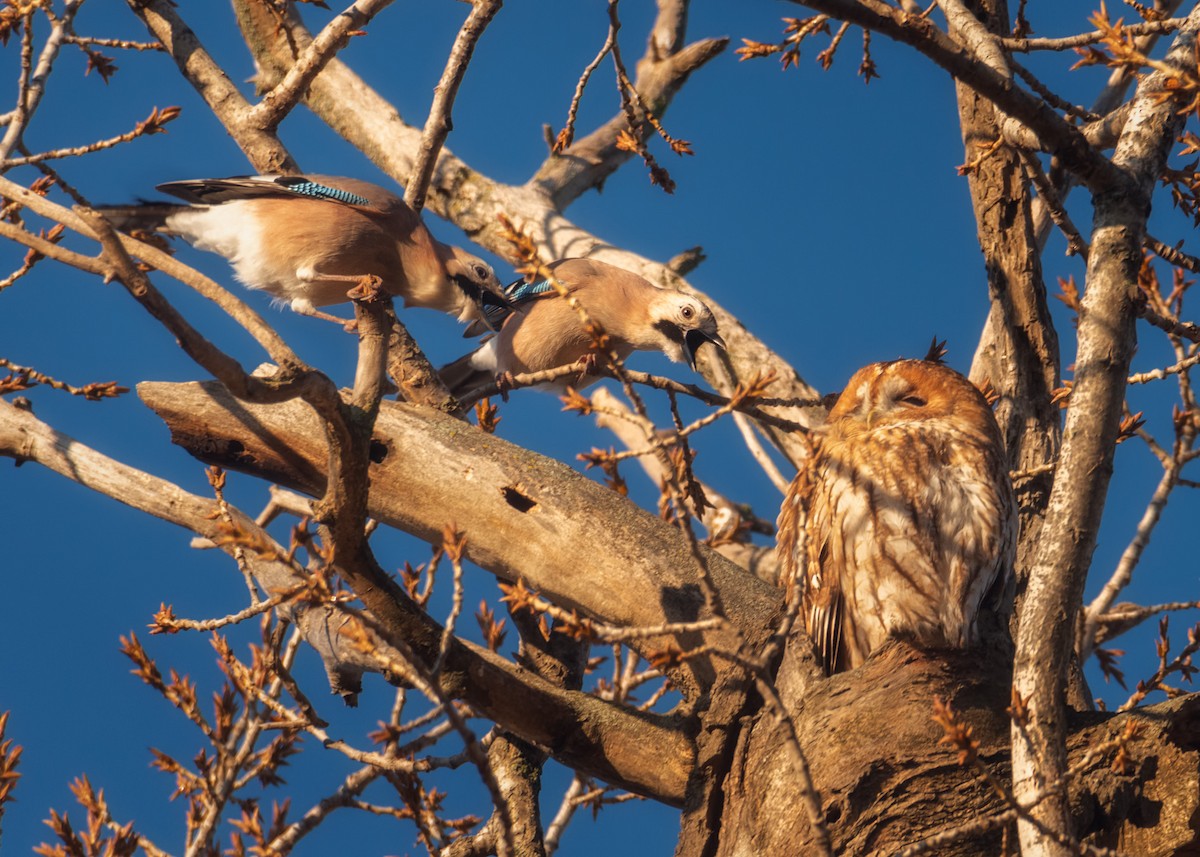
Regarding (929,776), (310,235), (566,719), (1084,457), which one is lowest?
(929,776)

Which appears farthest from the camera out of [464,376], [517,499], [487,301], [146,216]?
[464,376]

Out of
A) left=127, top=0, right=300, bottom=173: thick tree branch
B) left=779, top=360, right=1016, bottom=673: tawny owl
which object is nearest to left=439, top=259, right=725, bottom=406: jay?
left=127, top=0, right=300, bottom=173: thick tree branch

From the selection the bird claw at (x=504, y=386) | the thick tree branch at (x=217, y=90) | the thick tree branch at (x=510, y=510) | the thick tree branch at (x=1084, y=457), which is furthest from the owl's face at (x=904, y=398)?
the thick tree branch at (x=217, y=90)

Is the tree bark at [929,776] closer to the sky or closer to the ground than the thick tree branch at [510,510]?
closer to the ground

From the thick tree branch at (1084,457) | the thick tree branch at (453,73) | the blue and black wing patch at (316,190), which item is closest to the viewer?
the thick tree branch at (1084,457)

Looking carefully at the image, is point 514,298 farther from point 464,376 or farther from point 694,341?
point 694,341

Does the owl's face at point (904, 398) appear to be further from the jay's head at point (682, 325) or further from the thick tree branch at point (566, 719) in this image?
the jay's head at point (682, 325)

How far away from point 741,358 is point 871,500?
1.94m

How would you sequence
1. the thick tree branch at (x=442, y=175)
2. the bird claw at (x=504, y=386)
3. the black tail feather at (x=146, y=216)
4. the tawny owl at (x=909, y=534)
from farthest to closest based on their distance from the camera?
the thick tree branch at (x=442, y=175), the black tail feather at (x=146, y=216), the bird claw at (x=504, y=386), the tawny owl at (x=909, y=534)

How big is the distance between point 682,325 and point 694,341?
0.10m

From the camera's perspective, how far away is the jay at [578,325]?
5.54 m

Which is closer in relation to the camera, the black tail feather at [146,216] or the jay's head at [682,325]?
the black tail feather at [146,216]

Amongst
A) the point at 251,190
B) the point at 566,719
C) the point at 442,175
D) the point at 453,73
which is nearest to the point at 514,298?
the point at 442,175

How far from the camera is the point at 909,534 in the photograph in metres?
3.71
